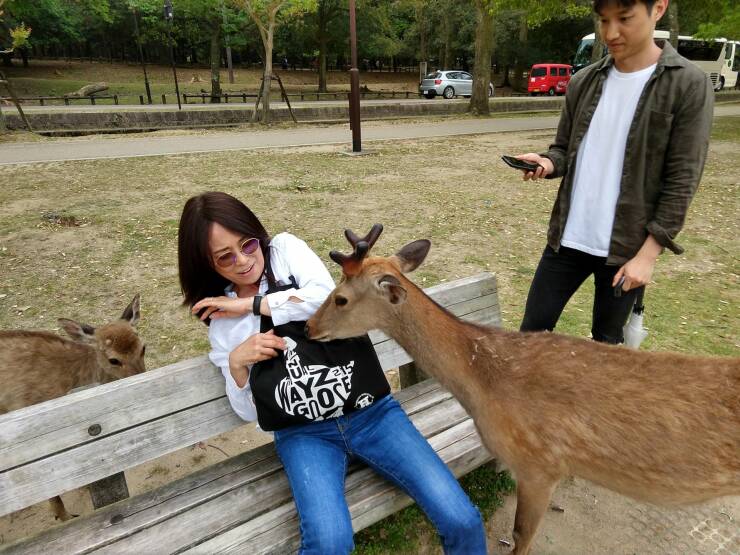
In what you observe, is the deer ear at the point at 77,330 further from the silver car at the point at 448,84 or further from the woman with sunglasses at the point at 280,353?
the silver car at the point at 448,84

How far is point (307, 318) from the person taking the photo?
2.44 metres

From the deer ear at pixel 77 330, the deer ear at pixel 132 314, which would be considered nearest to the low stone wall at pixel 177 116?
the deer ear at pixel 132 314

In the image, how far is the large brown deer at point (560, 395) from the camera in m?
2.01

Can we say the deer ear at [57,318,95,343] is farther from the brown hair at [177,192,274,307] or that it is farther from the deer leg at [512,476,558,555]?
the deer leg at [512,476,558,555]

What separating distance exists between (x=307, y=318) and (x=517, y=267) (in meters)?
4.22

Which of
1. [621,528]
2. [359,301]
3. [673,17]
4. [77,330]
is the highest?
[673,17]

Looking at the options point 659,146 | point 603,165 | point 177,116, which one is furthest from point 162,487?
point 177,116

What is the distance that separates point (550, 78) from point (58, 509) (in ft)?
127

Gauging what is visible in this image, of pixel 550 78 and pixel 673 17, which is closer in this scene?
pixel 673 17

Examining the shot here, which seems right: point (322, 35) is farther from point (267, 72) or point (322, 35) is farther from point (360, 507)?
point (360, 507)

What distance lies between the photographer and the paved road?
12522 millimetres

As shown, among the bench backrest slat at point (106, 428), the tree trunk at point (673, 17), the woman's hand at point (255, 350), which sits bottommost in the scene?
the bench backrest slat at point (106, 428)

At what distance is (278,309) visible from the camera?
2.34 metres

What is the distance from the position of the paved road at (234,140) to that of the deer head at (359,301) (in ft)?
38.2
